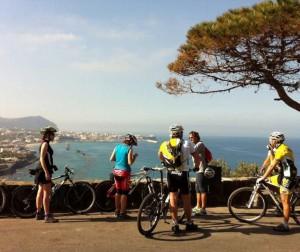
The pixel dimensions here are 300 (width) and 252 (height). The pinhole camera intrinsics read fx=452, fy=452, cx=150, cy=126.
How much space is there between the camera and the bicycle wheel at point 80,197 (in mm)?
8484

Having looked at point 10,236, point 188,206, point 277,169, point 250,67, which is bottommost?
point 10,236

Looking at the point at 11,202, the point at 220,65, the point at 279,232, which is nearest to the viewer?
the point at 279,232

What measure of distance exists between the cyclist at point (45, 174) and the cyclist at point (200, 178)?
96.9 inches

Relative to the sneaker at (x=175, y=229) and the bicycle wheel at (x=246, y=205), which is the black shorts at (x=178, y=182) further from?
the bicycle wheel at (x=246, y=205)

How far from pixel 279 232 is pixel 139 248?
2321 millimetres

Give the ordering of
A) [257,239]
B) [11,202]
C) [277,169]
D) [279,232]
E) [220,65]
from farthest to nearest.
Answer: [220,65] < [11,202] < [277,169] < [279,232] < [257,239]

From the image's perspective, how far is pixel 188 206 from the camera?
6871 millimetres

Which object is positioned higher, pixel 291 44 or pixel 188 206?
pixel 291 44

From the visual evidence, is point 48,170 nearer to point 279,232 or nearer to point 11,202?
point 11,202

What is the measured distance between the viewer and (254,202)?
775 centimetres

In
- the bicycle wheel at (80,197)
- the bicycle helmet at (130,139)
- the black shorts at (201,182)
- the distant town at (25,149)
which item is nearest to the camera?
the bicycle helmet at (130,139)

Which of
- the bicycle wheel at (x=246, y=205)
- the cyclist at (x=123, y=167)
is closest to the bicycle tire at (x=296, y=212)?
the bicycle wheel at (x=246, y=205)

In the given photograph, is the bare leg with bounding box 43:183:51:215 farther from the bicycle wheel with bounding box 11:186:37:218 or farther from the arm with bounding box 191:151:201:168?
the arm with bounding box 191:151:201:168

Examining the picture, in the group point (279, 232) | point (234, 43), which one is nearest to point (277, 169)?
point (279, 232)
